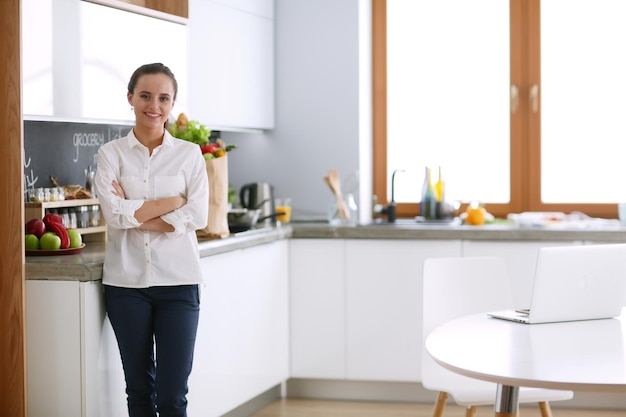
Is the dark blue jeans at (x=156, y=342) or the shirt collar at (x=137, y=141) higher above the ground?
the shirt collar at (x=137, y=141)

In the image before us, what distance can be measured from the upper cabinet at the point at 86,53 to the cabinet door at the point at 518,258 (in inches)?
63.3

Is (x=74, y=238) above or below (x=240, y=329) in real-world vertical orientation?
above

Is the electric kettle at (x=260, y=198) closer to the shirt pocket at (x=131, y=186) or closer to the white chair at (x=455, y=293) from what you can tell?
the white chair at (x=455, y=293)

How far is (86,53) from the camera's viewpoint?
11.1 ft

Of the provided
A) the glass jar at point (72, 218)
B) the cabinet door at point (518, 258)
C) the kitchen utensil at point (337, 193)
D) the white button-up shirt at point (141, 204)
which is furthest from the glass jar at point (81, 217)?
the cabinet door at point (518, 258)

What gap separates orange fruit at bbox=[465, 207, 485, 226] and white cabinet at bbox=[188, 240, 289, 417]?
878 mm

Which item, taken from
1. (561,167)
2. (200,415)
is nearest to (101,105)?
(200,415)

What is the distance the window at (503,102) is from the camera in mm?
4902

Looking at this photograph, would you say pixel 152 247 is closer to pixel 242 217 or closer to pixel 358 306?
pixel 242 217

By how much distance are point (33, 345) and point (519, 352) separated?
1484 mm

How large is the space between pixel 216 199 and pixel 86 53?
75 centimetres

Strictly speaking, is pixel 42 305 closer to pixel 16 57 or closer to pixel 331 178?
pixel 16 57

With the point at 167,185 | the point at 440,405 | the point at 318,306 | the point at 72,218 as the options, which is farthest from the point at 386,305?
the point at 167,185

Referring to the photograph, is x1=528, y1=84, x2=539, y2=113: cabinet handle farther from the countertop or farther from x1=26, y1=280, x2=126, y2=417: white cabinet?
x1=26, y1=280, x2=126, y2=417: white cabinet
